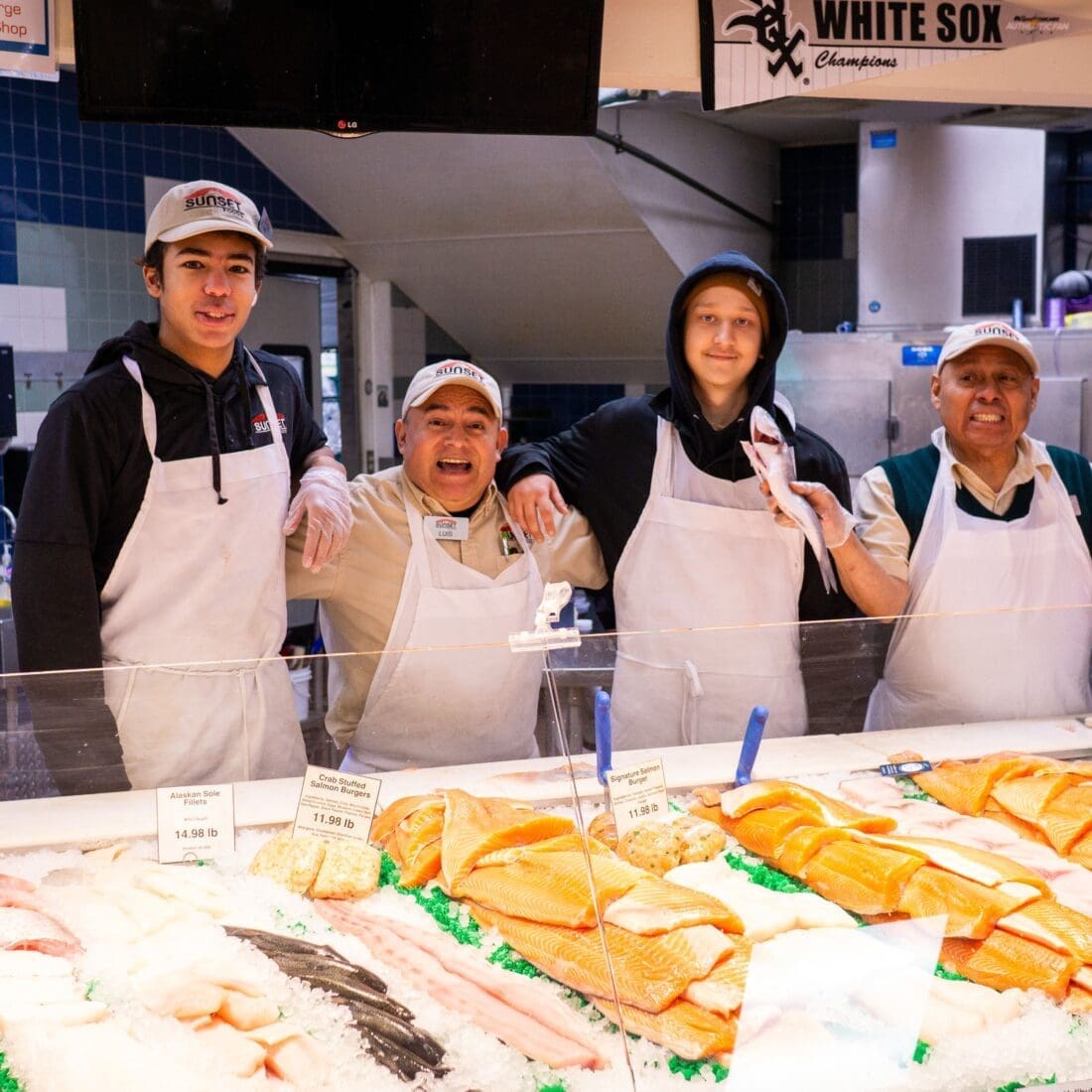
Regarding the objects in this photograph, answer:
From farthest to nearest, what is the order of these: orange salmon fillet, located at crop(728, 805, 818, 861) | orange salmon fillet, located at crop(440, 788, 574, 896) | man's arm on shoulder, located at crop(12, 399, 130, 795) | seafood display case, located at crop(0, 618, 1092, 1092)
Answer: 1. man's arm on shoulder, located at crop(12, 399, 130, 795)
2. orange salmon fillet, located at crop(728, 805, 818, 861)
3. orange salmon fillet, located at crop(440, 788, 574, 896)
4. seafood display case, located at crop(0, 618, 1092, 1092)

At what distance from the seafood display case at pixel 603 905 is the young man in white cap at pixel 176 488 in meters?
0.48

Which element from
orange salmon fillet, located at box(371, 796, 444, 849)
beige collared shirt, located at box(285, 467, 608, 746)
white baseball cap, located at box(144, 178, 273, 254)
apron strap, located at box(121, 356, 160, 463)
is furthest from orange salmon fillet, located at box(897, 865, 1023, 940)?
white baseball cap, located at box(144, 178, 273, 254)

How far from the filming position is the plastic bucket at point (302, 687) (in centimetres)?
219

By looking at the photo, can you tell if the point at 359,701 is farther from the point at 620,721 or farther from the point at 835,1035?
the point at 835,1035

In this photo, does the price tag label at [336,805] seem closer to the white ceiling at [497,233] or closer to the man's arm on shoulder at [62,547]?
the man's arm on shoulder at [62,547]

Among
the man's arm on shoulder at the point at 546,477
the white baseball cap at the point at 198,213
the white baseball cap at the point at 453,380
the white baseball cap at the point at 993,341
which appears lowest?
the man's arm on shoulder at the point at 546,477

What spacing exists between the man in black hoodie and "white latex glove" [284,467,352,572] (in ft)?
1.27

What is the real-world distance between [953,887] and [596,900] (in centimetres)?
52

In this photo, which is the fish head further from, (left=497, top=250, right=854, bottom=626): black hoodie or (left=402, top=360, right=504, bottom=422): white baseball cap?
(left=402, top=360, right=504, bottom=422): white baseball cap

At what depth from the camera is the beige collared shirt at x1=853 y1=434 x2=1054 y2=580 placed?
2.92 meters

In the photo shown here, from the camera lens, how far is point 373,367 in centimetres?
699

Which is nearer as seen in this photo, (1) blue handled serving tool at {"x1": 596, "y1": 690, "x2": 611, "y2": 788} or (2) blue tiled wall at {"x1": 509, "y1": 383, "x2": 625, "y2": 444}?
(1) blue handled serving tool at {"x1": 596, "y1": 690, "x2": 611, "y2": 788}

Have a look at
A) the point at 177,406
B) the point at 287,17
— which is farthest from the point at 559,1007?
the point at 287,17

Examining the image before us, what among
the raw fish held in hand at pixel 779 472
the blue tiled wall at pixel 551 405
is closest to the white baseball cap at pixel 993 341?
the raw fish held in hand at pixel 779 472
